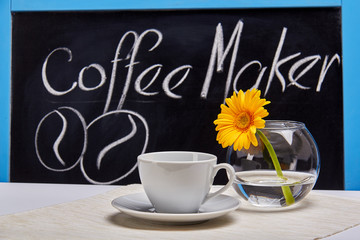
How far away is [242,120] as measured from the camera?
653mm

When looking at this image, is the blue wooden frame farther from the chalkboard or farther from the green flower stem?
the green flower stem

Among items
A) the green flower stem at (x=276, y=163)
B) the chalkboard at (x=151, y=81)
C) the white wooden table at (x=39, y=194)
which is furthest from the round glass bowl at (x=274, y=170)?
the chalkboard at (x=151, y=81)

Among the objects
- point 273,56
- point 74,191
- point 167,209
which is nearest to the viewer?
point 167,209

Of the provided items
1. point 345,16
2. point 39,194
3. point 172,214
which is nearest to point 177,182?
point 172,214

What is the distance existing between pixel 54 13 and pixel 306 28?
2.10ft

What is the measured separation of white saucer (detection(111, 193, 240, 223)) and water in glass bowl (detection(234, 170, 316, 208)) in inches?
1.6

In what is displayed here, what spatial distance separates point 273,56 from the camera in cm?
113

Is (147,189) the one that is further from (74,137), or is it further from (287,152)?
(74,137)

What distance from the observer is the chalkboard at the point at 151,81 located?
1.12m

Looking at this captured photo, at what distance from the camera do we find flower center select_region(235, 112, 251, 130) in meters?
0.65

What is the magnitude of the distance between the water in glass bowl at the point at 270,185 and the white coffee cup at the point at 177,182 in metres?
0.07

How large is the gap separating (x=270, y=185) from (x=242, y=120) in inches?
4.1

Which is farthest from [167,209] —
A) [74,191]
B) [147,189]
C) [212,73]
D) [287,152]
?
[212,73]

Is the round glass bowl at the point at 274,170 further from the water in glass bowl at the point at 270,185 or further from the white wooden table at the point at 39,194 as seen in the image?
the white wooden table at the point at 39,194
